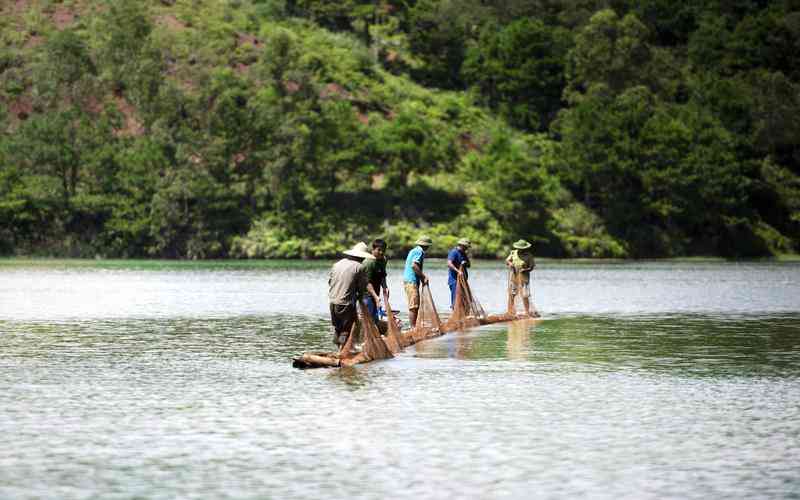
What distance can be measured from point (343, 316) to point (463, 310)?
10523 millimetres

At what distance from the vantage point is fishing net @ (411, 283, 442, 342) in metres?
28.5

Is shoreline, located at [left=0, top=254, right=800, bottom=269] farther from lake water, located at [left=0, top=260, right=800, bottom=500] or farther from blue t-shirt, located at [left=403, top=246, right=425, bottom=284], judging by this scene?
blue t-shirt, located at [left=403, top=246, right=425, bottom=284]

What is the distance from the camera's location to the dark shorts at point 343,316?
71.9 feet

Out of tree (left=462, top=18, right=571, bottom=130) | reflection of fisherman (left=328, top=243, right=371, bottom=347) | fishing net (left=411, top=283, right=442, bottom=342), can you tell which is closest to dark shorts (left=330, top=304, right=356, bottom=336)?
reflection of fisherman (left=328, top=243, right=371, bottom=347)

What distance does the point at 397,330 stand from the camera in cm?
2497

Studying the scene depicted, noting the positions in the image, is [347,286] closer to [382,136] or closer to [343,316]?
[343,316]

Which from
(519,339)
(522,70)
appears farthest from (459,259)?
(522,70)

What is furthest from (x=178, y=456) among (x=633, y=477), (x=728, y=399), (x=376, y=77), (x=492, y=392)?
(x=376, y=77)

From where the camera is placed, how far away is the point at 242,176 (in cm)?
10481

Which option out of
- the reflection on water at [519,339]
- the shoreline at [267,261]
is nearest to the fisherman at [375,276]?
the reflection on water at [519,339]

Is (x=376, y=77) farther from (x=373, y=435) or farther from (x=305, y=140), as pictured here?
(x=373, y=435)

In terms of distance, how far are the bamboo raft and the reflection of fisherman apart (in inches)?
10.5

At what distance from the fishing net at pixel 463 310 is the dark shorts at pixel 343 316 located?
9124 mm

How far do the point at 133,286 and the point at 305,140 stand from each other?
4973 centimetres
